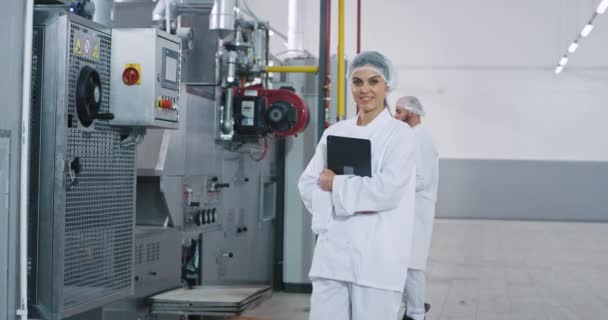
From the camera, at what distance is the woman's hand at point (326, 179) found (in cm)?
288

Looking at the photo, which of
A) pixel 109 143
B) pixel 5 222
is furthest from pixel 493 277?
pixel 5 222

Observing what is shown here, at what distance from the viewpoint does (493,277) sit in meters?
7.82

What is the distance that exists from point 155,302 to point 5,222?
5.56ft

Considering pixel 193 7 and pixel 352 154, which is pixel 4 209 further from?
pixel 193 7

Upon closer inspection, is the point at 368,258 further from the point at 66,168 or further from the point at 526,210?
the point at 526,210

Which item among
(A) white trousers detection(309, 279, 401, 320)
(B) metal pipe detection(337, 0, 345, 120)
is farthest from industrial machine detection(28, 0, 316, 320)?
(A) white trousers detection(309, 279, 401, 320)

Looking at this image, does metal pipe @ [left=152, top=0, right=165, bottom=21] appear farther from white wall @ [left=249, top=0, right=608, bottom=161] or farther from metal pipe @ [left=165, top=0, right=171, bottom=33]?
white wall @ [left=249, top=0, right=608, bottom=161]

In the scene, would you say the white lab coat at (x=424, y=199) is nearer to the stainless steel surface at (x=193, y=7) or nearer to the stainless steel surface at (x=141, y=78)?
the stainless steel surface at (x=193, y=7)

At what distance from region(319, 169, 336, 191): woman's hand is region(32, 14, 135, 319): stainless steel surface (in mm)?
929

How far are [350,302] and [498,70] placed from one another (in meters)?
13.2

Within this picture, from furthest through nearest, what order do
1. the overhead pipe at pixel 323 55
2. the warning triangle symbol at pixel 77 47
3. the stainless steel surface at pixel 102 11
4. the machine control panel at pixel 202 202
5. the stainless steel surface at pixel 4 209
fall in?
the machine control panel at pixel 202 202, the overhead pipe at pixel 323 55, the stainless steel surface at pixel 102 11, the warning triangle symbol at pixel 77 47, the stainless steel surface at pixel 4 209

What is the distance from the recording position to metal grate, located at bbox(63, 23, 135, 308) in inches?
121

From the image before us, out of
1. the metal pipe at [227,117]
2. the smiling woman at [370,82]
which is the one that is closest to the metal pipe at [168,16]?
the metal pipe at [227,117]

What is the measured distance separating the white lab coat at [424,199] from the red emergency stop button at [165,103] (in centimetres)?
187
